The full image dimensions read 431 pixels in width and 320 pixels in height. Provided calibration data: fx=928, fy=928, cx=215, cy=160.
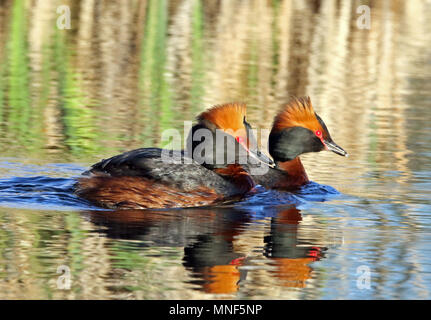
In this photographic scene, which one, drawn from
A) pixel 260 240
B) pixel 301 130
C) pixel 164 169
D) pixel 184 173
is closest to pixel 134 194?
pixel 164 169

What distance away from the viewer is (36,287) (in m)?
6.19

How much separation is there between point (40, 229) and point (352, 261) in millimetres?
2595

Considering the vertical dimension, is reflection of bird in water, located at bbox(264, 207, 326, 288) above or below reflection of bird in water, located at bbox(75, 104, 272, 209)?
below

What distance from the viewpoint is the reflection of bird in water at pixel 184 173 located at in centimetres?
895

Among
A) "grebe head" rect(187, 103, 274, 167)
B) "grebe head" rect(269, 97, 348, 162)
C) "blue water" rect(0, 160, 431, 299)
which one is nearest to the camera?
"blue water" rect(0, 160, 431, 299)

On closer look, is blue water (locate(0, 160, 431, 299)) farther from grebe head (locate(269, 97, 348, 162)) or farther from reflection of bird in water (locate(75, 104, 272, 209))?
grebe head (locate(269, 97, 348, 162))

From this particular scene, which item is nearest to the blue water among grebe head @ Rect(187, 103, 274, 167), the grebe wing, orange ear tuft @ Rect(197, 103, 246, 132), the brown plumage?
the brown plumage

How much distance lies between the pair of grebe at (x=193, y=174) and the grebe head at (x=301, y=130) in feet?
1.09

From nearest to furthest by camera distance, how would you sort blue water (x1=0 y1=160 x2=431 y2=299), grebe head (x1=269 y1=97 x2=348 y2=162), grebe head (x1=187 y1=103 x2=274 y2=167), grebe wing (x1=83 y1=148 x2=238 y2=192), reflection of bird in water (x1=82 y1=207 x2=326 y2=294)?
blue water (x1=0 y1=160 x2=431 y2=299) < reflection of bird in water (x1=82 y1=207 x2=326 y2=294) < grebe wing (x1=83 y1=148 x2=238 y2=192) < grebe head (x1=187 y1=103 x2=274 y2=167) < grebe head (x1=269 y1=97 x2=348 y2=162)

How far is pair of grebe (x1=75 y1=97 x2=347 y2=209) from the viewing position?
895cm

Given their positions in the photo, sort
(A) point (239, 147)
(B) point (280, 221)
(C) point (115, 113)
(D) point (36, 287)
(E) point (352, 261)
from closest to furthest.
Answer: (D) point (36, 287)
(E) point (352, 261)
(B) point (280, 221)
(A) point (239, 147)
(C) point (115, 113)

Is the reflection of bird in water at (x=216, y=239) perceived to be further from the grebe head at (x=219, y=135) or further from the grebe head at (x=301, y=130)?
the grebe head at (x=301, y=130)
